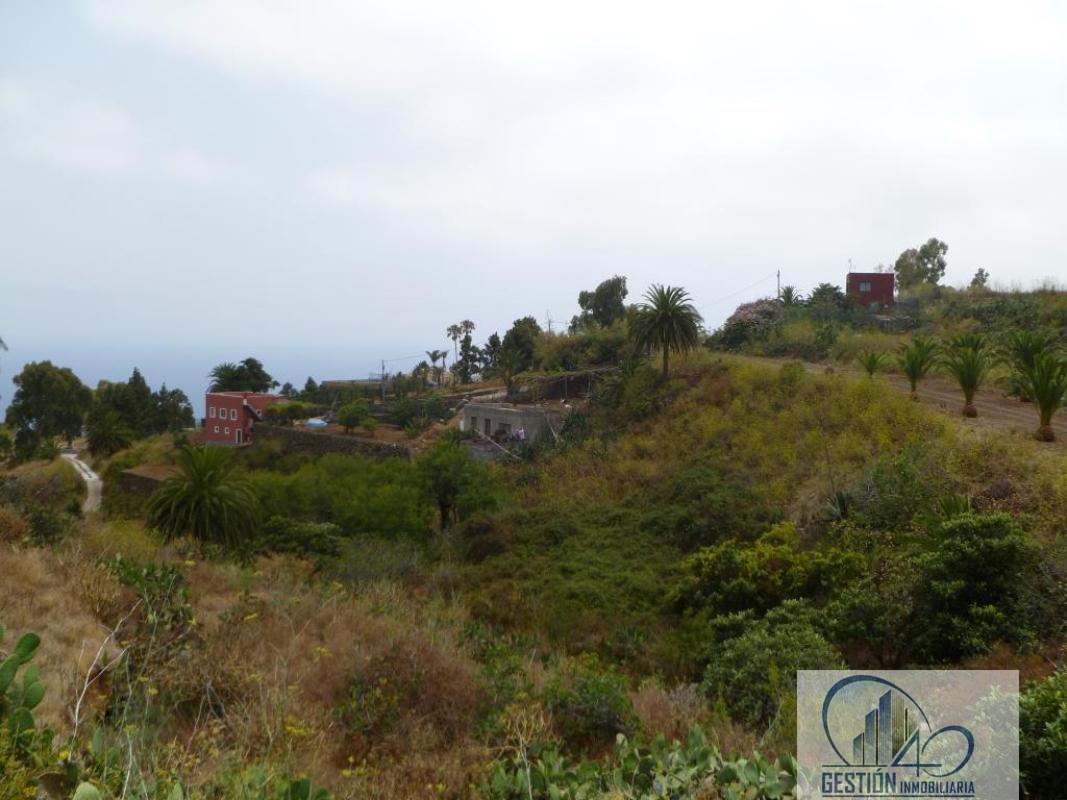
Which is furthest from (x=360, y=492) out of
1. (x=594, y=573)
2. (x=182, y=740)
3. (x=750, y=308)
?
(x=750, y=308)

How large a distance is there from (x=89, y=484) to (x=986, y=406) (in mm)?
35517

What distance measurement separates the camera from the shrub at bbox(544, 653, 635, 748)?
17.9 feet

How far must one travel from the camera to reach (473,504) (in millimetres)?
18969

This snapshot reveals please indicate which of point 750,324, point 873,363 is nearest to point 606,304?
point 750,324

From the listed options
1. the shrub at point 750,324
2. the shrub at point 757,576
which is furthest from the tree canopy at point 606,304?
the shrub at point 757,576

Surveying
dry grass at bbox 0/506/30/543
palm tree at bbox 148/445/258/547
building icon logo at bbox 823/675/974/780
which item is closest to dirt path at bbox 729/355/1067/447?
building icon logo at bbox 823/675/974/780

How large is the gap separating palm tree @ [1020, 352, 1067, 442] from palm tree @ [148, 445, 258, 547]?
50.4 ft

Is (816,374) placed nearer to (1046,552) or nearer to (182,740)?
(1046,552)

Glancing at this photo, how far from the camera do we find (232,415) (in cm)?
3450

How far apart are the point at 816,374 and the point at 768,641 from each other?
520 inches

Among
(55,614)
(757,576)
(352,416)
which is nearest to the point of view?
(55,614)

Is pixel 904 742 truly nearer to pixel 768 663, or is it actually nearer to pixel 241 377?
pixel 768 663

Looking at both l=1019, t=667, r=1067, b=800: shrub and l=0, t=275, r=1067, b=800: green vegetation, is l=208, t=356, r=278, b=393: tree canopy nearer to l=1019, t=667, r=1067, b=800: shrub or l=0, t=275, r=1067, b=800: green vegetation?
l=0, t=275, r=1067, b=800: green vegetation

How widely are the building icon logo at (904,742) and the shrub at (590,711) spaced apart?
1389 millimetres
